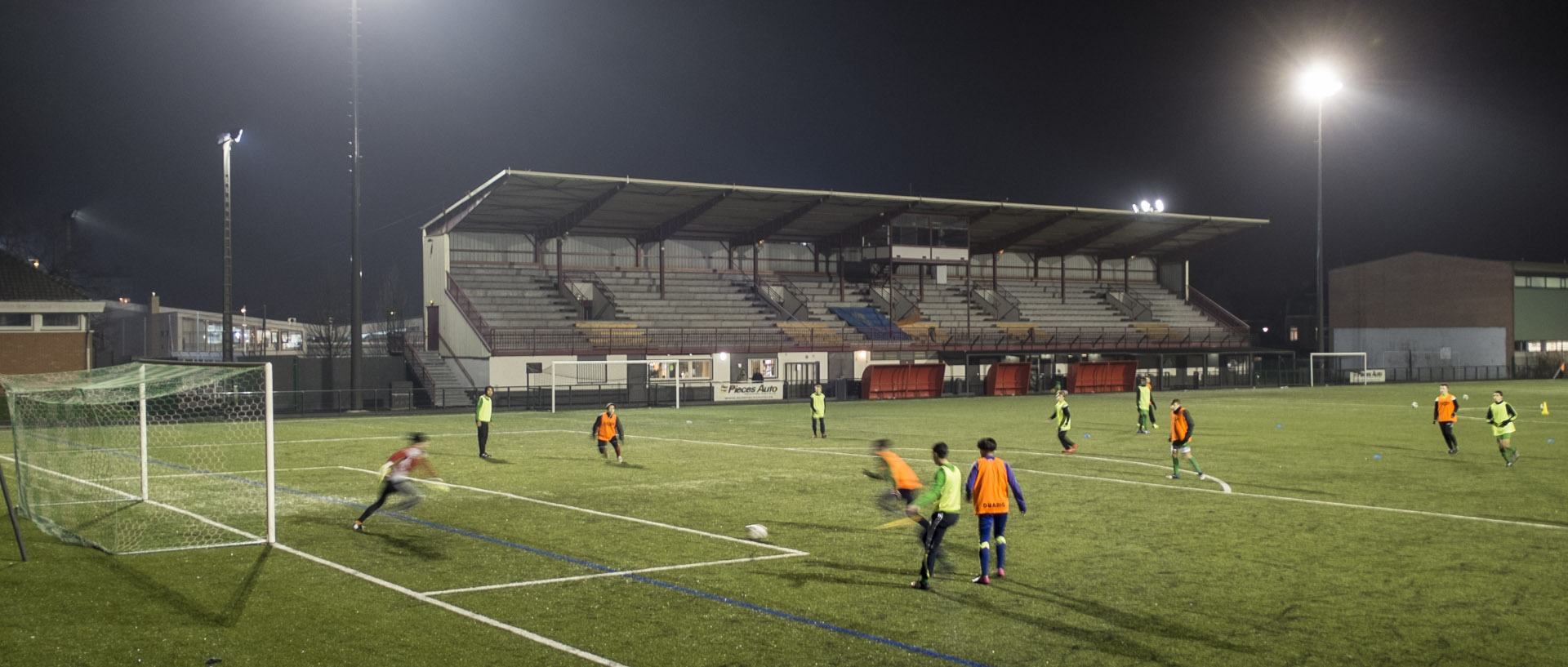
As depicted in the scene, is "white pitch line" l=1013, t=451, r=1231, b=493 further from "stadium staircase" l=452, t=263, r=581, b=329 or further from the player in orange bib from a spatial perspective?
"stadium staircase" l=452, t=263, r=581, b=329

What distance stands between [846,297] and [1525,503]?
2003 inches

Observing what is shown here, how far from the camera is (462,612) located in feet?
30.9

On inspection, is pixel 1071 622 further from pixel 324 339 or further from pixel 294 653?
pixel 324 339

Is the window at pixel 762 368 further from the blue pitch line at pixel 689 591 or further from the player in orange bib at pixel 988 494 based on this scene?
the player in orange bib at pixel 988 494

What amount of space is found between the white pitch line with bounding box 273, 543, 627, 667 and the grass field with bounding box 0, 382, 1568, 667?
1.6 inches

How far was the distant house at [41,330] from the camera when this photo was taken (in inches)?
1585

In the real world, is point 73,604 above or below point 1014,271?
below

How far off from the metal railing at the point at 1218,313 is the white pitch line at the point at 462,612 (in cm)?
7105

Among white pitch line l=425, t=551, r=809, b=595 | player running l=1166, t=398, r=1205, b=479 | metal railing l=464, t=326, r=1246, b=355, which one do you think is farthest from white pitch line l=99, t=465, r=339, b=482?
A: metal railing l=464, t=326, r=1246, b=355

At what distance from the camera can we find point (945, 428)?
31.8m

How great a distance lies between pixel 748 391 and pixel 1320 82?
3579cm

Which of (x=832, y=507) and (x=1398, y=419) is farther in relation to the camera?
(x=1398, y=419)

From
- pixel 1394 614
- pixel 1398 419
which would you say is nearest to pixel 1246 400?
pixel 1398 419

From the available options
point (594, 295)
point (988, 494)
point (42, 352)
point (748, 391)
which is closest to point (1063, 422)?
point (988, 494)
